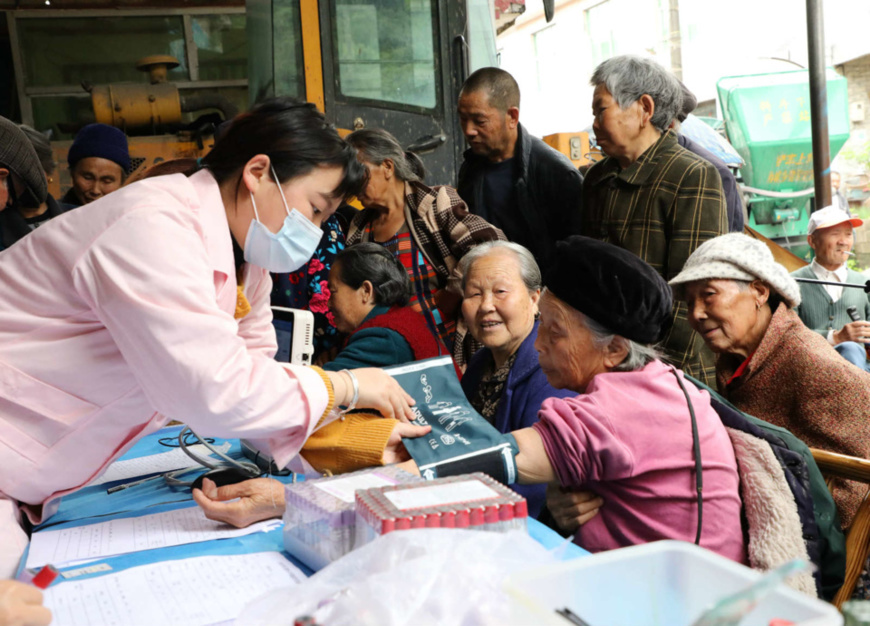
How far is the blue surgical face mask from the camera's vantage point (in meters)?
1.67

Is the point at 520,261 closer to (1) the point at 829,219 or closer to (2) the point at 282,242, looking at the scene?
(2) the point at 282,242

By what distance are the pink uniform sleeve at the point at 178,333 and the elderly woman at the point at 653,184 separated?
1703 millimetres

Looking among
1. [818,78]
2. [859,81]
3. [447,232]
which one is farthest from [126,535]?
[859,81]

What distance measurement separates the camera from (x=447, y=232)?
128 inches

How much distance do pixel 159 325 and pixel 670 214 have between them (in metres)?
2.00

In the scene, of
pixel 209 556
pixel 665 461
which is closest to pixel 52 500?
pixel 209 556

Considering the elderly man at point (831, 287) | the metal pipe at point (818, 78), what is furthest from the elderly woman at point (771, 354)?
the metal pipe at point (818, 78)

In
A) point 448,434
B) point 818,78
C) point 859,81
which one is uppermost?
point 859,81

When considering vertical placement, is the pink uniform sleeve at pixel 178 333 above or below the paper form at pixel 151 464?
above

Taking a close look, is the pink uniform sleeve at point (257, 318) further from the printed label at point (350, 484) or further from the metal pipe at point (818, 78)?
the metal pipe at point (818, 78)

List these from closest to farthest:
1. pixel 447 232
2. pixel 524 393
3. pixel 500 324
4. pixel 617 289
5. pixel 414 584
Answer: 1. pixel 414 584
2. pixel 617 289
3. pixel 524 393
4. pixel 500 324
5. pixel 447 232

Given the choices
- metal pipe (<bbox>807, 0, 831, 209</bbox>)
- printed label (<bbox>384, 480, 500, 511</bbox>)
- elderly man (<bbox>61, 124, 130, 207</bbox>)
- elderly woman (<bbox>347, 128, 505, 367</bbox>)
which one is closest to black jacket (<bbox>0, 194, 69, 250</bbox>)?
elderly man (<bbox>61, 124, 130, 207</bbox>)

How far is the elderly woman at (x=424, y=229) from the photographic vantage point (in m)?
3.21

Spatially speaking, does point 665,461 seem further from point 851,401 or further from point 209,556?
point 209,556
